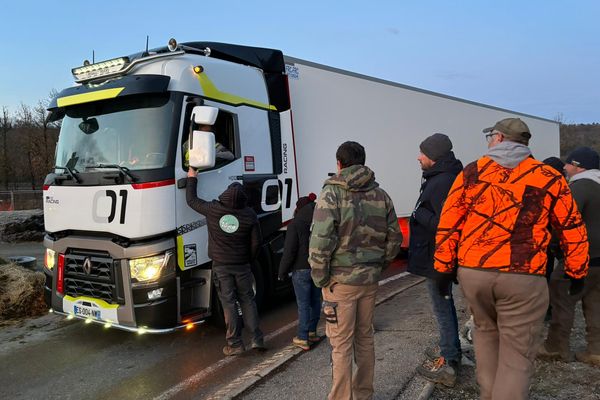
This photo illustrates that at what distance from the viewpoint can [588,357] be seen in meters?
4.03

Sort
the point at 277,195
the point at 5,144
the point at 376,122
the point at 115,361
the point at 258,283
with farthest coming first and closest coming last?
the point at 5,144, the point at 376,122, the point at 277,195, the point at 258,283, the point at 115,361

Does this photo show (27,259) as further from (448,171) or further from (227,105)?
(448,171)

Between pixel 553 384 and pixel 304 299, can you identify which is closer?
pixel 553 384

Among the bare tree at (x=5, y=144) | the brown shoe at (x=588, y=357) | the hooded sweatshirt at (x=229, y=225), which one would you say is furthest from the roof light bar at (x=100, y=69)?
the bare tree at (x=5, y=144)

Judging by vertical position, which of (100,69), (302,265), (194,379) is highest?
(100,69)

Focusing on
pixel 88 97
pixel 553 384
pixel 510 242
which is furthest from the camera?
pixel 88 97

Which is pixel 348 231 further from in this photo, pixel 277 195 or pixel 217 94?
pixel 277 195

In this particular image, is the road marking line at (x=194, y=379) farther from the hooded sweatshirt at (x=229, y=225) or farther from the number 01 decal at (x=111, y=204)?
the number 01 decal at (x=111, y=204)

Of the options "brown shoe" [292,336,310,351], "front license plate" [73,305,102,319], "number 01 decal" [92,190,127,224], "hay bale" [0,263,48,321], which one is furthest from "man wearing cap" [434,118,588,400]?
"hay bale" [0,263,48,321]

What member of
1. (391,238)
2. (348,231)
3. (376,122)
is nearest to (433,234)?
(391,238)

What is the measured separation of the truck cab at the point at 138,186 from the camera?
4.58 meters

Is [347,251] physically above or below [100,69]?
below

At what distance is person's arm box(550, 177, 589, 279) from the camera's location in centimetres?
268

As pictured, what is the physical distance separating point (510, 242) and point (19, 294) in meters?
6.56
